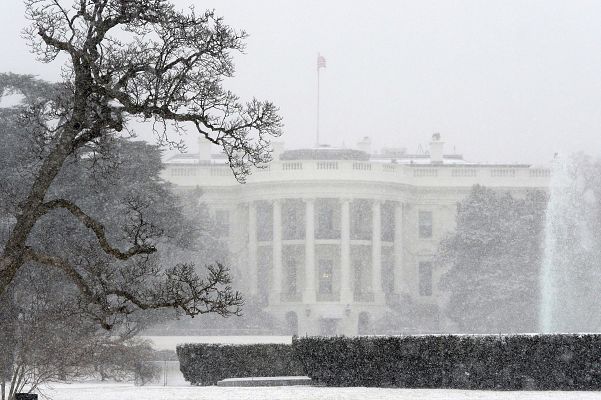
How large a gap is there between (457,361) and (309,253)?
51.1 m

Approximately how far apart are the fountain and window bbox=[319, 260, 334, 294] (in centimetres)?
1762

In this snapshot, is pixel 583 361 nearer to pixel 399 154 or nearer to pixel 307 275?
pixel 307 275

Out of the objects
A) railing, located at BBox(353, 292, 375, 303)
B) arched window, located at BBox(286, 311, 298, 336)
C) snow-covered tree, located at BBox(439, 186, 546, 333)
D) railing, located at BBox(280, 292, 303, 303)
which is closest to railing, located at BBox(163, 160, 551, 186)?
railing, located at BBox(353, 292, 375, 303)

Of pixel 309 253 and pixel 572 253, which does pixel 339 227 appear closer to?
pixel 309 253

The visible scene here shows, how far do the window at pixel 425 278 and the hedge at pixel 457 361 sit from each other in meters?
52.8

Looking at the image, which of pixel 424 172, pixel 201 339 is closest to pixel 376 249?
pixel 424 172

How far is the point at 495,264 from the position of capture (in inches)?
2391

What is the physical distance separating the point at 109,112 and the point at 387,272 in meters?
59.5

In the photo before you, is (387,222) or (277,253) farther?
(387,222)

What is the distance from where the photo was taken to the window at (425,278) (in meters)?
75.4

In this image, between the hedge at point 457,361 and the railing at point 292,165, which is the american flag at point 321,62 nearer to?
the railing at point 292,165

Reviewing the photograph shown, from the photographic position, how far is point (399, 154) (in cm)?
8756

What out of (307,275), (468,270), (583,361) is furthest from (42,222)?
(307,275)

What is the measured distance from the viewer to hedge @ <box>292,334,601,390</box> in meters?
20.4
